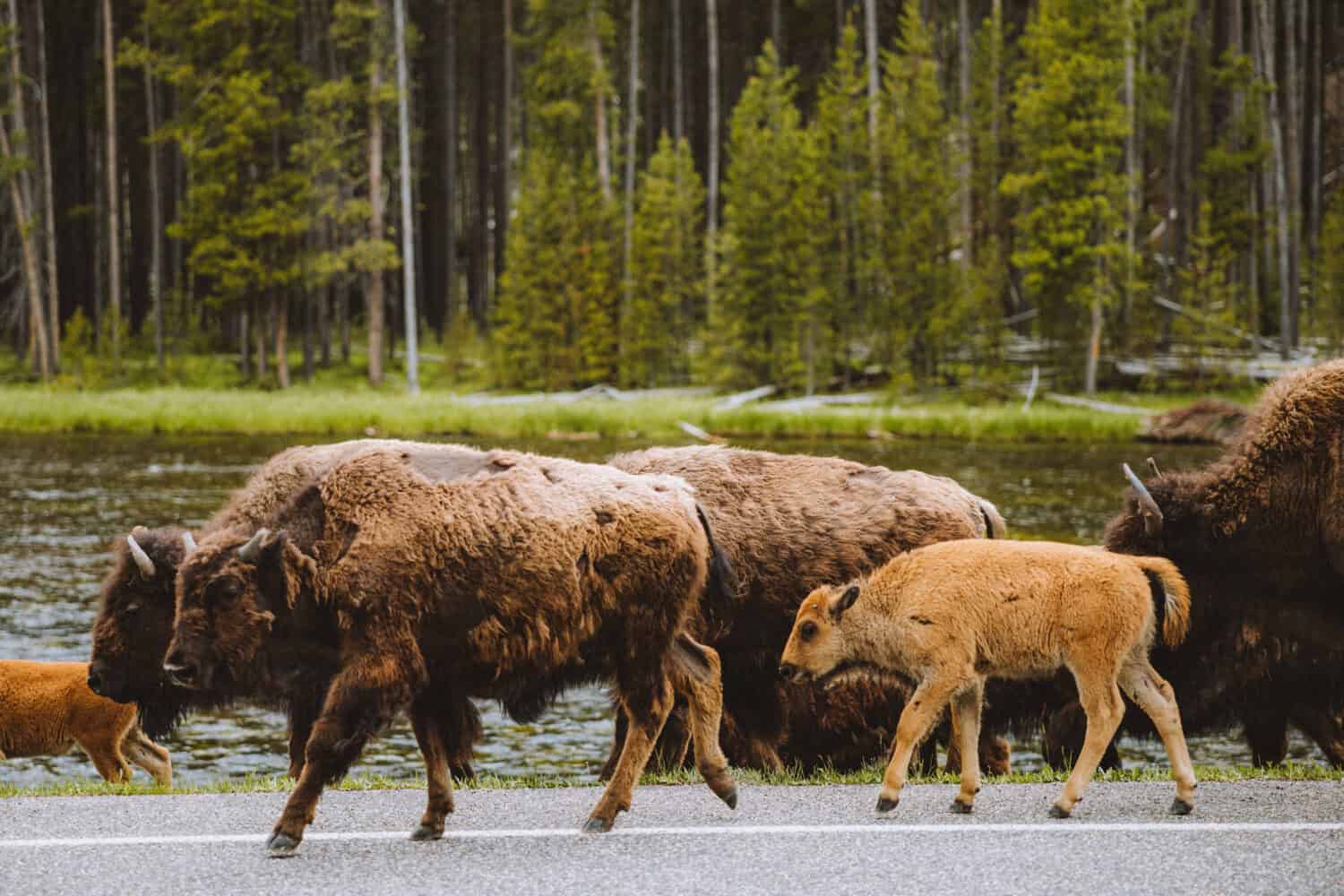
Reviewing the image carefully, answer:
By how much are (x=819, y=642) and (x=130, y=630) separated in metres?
3.76

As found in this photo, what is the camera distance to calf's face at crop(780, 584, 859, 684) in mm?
7082

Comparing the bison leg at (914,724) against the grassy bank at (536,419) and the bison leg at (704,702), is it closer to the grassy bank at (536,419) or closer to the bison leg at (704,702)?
the bison leg at (704,702)

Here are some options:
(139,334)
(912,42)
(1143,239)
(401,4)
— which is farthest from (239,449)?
(1143,239)

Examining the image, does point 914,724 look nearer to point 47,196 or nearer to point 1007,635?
point 1007,635

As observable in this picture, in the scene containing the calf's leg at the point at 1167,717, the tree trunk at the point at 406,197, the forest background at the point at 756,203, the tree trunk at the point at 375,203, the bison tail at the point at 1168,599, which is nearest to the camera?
the calf's leg at the point at 1167,717

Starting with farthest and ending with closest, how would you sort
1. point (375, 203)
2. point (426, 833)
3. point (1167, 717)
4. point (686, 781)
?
point (375, 203) < point (686, 781) < point (1167, 717) < point (426, 833)

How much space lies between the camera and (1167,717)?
6738mm

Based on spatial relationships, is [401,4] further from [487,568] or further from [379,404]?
[487,568]

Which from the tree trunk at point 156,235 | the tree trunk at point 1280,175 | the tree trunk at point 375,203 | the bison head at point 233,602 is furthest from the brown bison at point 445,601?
the tree trunk at point 156,235

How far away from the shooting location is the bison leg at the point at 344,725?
6000 mm

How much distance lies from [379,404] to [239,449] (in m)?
5.33

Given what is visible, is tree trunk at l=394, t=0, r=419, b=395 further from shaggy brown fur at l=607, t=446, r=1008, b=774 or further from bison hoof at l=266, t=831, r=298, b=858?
bison hoof at l=266, t=831, r=298, b=858

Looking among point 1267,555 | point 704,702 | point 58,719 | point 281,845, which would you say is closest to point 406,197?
point 58,719

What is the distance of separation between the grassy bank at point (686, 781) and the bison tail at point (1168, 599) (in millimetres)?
1160
